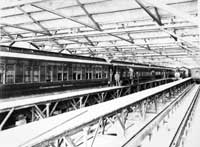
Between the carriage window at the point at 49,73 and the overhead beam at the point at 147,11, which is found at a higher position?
the overhead beam at the point at 147,11

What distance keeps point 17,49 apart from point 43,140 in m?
5.35

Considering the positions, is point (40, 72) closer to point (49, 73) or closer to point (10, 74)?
point (49, 73)

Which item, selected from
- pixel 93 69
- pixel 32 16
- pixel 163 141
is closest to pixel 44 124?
pixel 163 141

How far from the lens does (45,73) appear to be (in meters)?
7.16

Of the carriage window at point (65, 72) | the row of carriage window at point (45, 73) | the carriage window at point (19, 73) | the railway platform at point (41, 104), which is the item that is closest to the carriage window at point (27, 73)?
the row of carriage window at point (45, 73)

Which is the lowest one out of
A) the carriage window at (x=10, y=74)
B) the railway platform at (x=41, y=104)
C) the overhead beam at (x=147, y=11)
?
the railway platform at (x=41, y=104)

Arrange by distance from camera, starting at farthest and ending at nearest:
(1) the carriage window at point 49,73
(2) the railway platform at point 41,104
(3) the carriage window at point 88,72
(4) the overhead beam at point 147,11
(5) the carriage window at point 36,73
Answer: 1. (3) the carriage window at point 88,72
2. (1) the carriage window at point 49,73
3. (5) the carriage window at point 36,73
4. (4) the overhead beam at point 147,11
5. (2) the railway platform at point 41,104

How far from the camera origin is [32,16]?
24.5 ft

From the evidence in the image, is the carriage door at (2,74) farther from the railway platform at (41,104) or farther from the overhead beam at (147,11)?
the overhead beam at (147,11)

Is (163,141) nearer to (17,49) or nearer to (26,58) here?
(26,58)

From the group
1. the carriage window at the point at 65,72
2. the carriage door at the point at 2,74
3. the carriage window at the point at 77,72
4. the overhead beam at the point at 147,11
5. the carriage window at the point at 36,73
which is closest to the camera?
the carriage door at the point at 2,74

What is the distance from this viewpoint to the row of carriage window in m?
5.75

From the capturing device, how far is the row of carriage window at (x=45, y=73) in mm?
5750

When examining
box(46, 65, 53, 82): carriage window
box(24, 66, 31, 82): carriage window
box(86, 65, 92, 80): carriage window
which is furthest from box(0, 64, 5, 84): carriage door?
box(86, 65, 92, 80): carriage window
